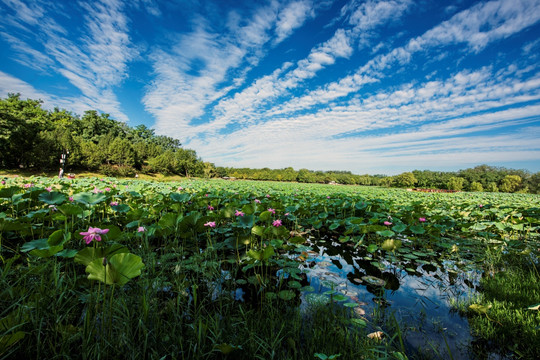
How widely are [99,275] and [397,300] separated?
2563 millimetres

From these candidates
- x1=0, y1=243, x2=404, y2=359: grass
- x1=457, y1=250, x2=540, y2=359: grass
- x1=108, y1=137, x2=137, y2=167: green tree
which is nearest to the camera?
x1=0, y1=243, x2=404, y2=359: grass

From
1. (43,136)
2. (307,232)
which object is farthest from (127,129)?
(307,232)

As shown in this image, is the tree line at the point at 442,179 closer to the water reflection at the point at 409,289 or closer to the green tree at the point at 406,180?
the green tree at the point at 406,180

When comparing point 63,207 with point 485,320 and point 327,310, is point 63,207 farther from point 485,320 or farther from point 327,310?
point 485,320

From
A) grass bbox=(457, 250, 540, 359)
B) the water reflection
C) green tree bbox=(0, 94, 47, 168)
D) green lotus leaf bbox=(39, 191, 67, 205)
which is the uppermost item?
green tree bbox=(0, 94, 47, 168)

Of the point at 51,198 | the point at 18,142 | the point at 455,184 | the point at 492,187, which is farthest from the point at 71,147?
the point at 492,187

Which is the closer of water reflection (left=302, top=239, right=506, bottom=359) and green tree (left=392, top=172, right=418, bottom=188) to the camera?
water reflection (left=302, top=239, right=506, bottom=359)

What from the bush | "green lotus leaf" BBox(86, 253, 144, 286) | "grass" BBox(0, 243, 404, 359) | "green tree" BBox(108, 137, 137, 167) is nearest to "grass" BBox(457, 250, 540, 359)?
"grass" BBox(0, 243, 404, 359)

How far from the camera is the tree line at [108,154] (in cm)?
2405

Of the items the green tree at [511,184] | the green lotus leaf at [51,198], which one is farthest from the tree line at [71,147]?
the green tree at [511,184]

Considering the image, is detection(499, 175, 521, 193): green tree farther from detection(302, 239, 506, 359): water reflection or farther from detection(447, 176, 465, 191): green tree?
detection(302, 239, 506, 359): water reflection

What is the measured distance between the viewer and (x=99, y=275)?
3.59 ft

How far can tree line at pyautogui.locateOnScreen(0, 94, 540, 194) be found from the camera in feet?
78.9

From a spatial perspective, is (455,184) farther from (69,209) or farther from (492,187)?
(69,209)
